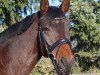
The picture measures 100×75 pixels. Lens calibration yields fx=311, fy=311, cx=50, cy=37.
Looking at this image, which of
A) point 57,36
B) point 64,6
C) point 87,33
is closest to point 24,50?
point 57,36

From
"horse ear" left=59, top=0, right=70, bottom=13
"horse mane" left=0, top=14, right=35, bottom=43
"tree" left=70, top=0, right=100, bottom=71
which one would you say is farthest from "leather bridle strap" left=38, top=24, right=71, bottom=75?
"tree" left=70, top=0, right=100, bottom=71

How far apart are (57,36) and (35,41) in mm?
315

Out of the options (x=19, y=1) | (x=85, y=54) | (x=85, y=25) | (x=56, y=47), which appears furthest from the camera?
(x=85, y=54)

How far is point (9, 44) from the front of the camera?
3.68 meters

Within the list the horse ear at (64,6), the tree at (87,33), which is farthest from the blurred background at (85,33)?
the horse ear at (64,6)

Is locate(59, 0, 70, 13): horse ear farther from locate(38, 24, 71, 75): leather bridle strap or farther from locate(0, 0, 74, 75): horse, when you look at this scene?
locate(38, 24, 71, 75): leather bridle strap

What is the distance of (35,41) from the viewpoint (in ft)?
12.0

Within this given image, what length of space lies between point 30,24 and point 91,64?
1730 centimetres

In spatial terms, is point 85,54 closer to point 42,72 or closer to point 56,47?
point 42,72

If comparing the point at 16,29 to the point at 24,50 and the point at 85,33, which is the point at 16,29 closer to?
the point at 24,50

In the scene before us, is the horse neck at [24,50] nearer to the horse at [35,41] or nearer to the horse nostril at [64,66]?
the horse at [35,41]

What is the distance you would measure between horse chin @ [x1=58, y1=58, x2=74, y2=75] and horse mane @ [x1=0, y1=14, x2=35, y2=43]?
23.4 inches

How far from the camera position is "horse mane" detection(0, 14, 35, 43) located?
11.9ft

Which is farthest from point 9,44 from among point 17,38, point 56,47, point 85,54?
point 85,54
